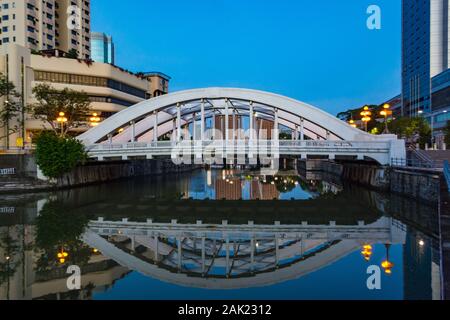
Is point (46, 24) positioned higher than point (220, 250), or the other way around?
point (46, 24)

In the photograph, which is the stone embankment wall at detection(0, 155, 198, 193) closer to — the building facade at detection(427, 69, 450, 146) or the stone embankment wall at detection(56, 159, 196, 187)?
the stone embankment wall at detection(56, 159, 196, 187)

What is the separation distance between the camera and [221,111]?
1859 inches

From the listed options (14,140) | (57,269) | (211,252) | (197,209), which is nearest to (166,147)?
(197,209)

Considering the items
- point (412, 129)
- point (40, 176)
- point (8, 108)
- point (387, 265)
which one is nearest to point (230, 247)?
point (387, 265)

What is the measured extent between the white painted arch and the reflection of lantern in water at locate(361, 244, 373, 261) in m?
19.2

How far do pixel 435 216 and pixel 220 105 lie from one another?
2642 centimetres

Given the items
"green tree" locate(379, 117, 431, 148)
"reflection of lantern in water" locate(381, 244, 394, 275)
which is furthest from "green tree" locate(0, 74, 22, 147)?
"green tree" locate(379, 117, 431, 148)

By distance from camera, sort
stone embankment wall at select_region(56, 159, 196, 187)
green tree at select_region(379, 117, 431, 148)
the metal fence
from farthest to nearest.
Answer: green tree at select_region(379, 117, 431, 148)
stone embankment wall at select_region(56, 159, 196, 187)
the metal fence

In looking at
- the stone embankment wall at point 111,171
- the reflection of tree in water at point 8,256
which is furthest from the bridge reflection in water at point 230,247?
the stone embankment wall at point 111,171

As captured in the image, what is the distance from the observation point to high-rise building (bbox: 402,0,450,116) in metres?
103

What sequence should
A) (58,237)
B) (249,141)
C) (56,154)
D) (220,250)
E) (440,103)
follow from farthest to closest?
(440,103), (56,154), (249,141), (58,237), (220,250)

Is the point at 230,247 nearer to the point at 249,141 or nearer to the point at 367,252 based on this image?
the point at 367,252

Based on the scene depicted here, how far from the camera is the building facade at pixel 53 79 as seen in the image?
54.6m

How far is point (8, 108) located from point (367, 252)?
4877 centimetres
